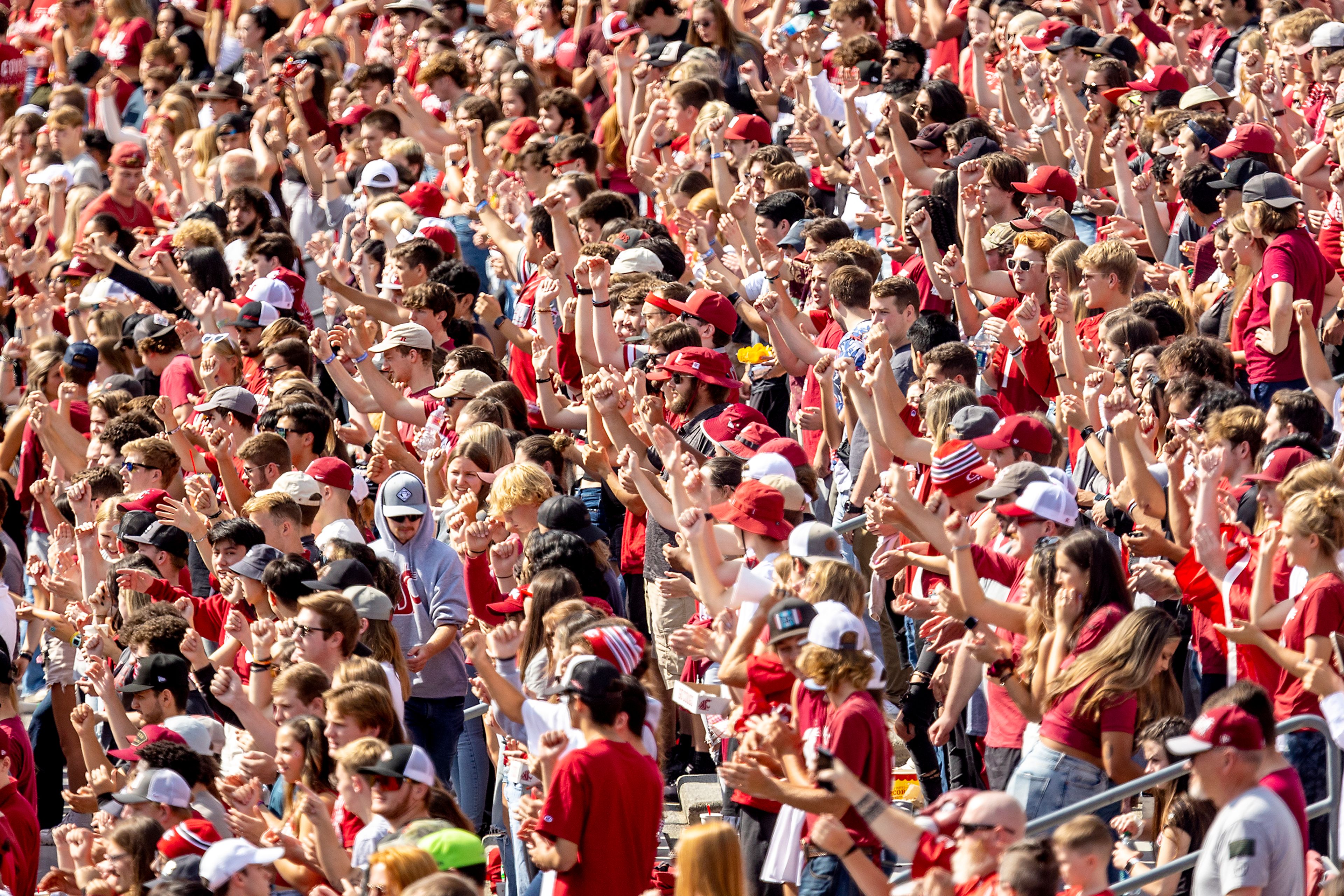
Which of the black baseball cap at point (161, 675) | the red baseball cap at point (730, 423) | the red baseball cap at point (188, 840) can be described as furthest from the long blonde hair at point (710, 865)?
the red baseball cap at point (730, 423)

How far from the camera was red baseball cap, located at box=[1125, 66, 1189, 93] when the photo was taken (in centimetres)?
1138

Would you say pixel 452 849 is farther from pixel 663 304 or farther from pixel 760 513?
pixel 663 304

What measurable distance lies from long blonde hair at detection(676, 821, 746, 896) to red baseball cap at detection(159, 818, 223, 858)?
149cm

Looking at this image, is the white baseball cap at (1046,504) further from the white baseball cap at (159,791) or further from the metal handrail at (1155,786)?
the white baseball cap at (159,791)

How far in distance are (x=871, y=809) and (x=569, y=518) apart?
2697 mm

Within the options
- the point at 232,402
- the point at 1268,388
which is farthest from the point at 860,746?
the point at 232,402

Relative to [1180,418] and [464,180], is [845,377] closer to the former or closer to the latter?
[1180,418]

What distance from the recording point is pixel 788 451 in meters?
7.95

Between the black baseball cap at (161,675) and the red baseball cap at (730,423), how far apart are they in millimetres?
2429

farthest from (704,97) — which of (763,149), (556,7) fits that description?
(556,7)

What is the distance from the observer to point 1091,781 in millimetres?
6168

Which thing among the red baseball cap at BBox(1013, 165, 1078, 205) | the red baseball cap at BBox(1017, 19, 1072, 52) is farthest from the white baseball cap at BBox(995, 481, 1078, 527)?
the red baseball cap at BBox(1017, 19, 1072, 52)

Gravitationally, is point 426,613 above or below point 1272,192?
below

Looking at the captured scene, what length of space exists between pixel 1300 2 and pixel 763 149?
4.13 meters
